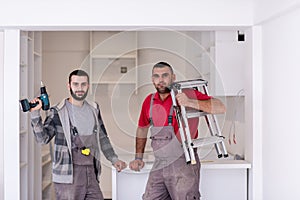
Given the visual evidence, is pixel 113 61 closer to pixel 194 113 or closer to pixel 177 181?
pixel 194 113

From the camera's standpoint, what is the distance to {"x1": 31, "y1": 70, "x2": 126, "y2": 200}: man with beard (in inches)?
137

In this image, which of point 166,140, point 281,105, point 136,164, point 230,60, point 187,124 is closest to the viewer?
point 281,105

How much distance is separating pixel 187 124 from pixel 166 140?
8.1 inches

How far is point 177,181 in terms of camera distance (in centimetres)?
354

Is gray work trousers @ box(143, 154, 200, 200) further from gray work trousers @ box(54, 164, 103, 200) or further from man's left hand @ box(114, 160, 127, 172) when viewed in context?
gray work trousers @ box(54, 164, 103, 200)

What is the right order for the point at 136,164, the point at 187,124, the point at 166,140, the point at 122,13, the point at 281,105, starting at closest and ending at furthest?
the point at 281,105, the point at 187,124, the point at 166,140, the point at 136,164, the point at 122,13

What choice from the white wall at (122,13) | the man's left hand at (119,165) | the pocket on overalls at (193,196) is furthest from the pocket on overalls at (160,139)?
the white wall at (122,13)

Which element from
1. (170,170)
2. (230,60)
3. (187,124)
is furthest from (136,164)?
(230,60)

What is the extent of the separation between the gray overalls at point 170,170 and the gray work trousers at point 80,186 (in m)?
0.42

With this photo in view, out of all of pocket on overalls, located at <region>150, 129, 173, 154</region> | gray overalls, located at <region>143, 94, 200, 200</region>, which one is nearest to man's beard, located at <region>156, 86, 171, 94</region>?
gray overalls, located at <region>143, 94, 200, 200</region>

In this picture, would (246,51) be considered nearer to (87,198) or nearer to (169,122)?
(169,122)

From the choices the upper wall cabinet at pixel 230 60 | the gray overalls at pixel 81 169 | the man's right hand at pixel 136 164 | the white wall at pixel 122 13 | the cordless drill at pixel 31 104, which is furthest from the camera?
the upper wall cabinet at pixel 230 60

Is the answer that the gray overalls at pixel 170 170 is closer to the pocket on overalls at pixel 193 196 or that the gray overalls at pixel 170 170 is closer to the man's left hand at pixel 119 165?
the pocket on overalls at pixel 193 196

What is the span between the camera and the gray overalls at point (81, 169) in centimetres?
347
